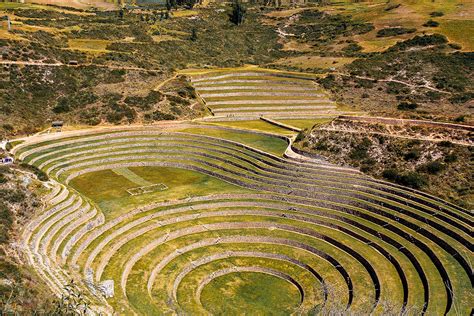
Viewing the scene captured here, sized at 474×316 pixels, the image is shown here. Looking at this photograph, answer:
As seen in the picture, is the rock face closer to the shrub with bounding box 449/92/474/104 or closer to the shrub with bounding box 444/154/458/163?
the shrub with bounding box 444/154/458/163

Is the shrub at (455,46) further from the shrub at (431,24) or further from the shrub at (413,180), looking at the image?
the shrub at (413,180)

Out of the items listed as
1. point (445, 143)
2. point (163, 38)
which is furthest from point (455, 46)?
point (163, 38)

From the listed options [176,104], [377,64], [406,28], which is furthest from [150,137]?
[406,28]

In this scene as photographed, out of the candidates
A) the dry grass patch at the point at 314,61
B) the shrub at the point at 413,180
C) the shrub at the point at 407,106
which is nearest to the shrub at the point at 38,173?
the shrub at the point at 413,180

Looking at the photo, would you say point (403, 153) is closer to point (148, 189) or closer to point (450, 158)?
point (450, 158)

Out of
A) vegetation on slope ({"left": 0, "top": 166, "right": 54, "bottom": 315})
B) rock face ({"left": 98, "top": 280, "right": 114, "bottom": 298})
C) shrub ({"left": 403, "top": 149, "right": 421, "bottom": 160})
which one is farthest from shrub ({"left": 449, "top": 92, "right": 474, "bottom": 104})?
vegetation on slope ({"left": 0, "top": 166, "right": 54, "bottom": 315})

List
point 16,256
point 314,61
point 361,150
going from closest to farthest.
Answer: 1. point 16,256
2. point 361,150
3. point 314,61
